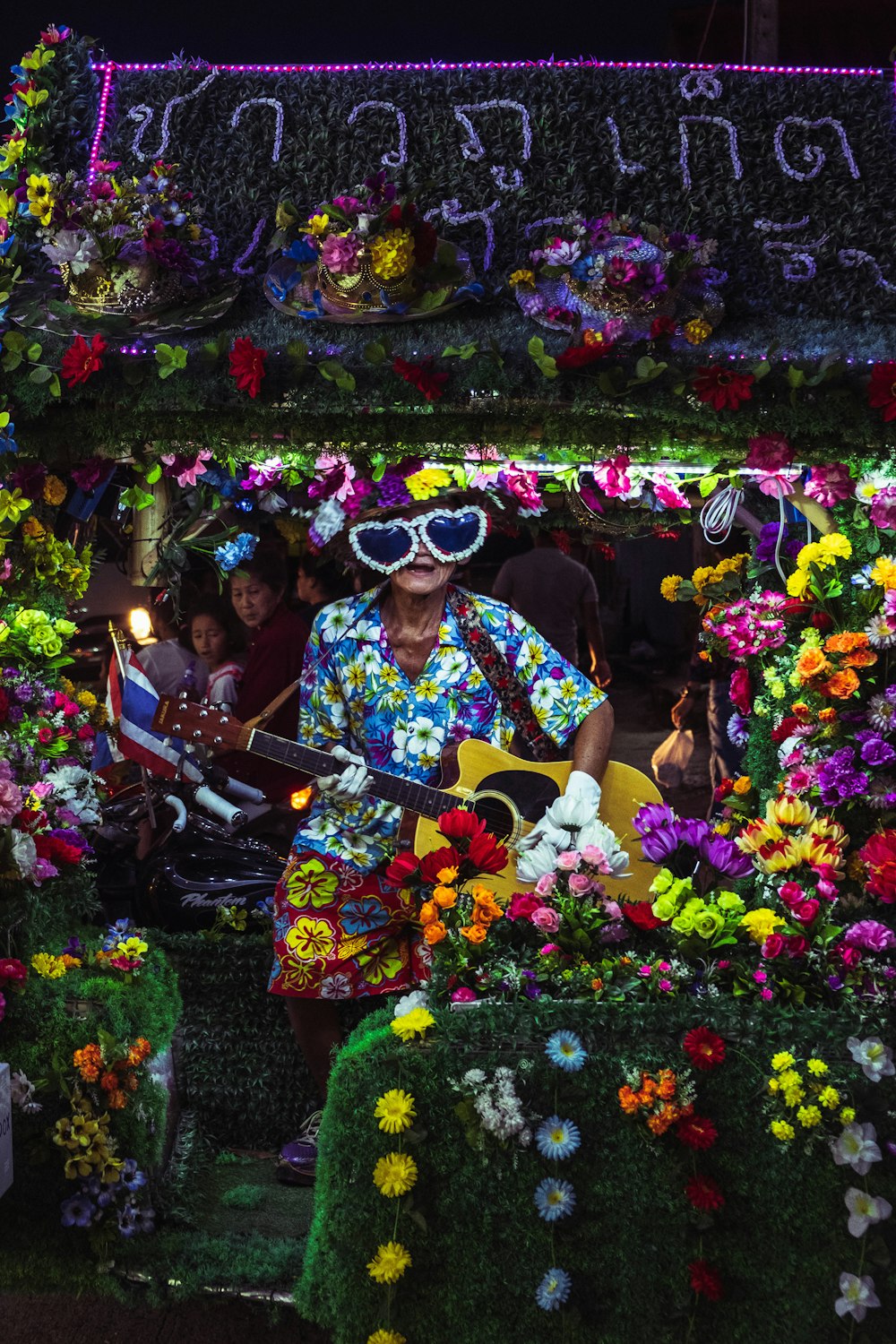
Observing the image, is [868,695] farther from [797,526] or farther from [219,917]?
[219,917]

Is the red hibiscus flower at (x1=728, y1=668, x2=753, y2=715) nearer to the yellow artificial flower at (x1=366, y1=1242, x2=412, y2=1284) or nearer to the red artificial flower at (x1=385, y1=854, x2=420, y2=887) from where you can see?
the red artificial flower at (x1=385, y1=854, x2=420, y2=887)

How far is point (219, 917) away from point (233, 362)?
7.89 ft

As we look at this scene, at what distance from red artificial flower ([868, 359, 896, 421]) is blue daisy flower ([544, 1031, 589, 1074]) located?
5.66ft

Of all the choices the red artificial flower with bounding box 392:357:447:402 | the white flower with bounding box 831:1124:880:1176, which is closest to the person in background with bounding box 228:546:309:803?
the red artificial flower with bounding box 392:357:447:402

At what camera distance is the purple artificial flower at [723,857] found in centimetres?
331

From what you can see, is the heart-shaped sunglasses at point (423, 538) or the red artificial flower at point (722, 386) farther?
the heart-shaped sunglasses at point (423, 538)

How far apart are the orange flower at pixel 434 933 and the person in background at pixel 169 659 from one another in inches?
99.1

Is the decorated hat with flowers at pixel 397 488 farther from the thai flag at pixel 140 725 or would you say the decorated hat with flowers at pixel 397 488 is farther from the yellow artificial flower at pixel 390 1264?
the yellow artificial flower at pixel 390 1264

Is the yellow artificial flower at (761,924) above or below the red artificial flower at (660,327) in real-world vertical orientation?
below

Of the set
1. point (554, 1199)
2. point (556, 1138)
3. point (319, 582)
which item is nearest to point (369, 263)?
point (319, 582)

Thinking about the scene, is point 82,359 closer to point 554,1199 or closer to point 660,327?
point 660,327

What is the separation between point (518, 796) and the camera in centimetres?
425

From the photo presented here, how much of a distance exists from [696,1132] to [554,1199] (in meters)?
0.37

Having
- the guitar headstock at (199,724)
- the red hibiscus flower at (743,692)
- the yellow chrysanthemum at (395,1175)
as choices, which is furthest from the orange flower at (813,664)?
the guitar headstock at (199,724)
